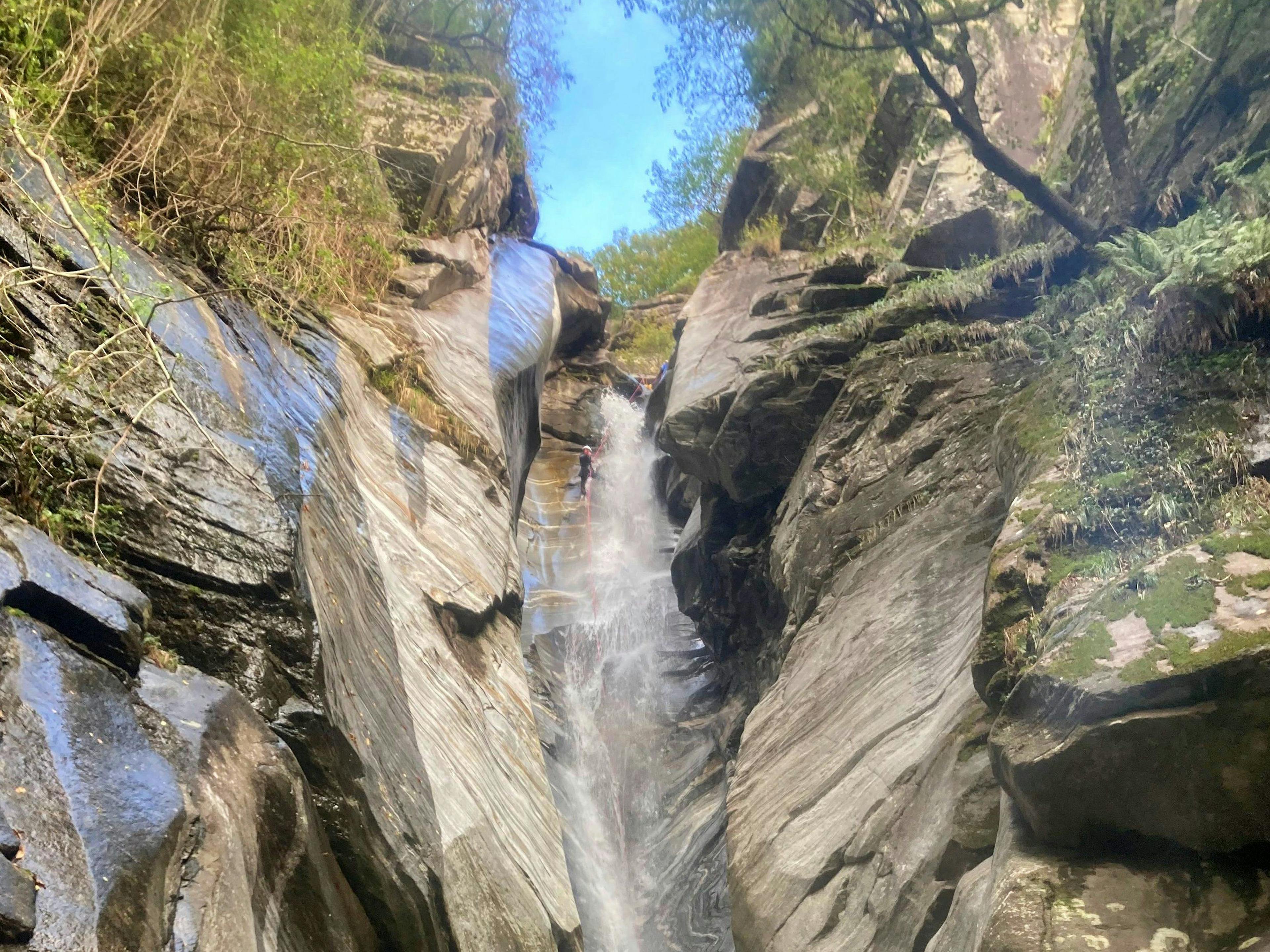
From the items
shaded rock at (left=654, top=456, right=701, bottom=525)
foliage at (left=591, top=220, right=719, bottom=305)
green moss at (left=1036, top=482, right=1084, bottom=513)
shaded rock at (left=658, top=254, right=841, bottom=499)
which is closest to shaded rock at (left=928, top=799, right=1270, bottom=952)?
green moss at (left=1036, top=482, right=1084, bottom=513)

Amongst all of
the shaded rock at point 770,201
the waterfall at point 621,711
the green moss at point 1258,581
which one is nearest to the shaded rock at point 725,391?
the shaded rock at point 770,201

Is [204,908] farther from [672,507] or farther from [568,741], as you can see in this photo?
[672,507]

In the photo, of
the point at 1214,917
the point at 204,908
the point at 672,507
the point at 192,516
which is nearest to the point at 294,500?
the point at 192,516

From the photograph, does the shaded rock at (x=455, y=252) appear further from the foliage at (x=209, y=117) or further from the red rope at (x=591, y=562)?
the red rope at (x=591, y=562)

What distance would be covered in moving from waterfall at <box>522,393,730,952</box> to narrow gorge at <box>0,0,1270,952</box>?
94 millimetres

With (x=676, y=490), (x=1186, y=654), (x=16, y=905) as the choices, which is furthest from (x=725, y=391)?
(x=16, y=905)

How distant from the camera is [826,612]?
33.2 feet

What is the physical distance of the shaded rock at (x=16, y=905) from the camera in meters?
2.38

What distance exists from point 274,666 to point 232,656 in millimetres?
231

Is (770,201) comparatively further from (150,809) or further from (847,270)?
(150,809)

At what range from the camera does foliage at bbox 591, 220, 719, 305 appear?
1235 inches

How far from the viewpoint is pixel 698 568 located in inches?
606

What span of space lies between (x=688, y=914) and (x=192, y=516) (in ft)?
27.4

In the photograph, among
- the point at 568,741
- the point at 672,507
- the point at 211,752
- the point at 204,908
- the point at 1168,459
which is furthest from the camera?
the point at 672,507
